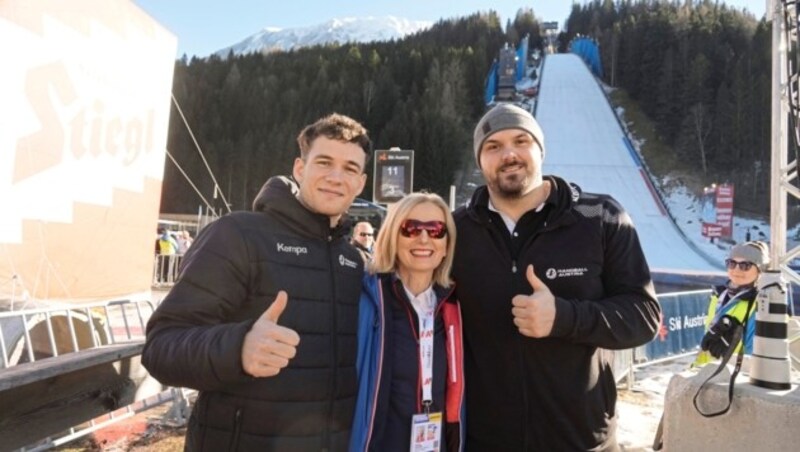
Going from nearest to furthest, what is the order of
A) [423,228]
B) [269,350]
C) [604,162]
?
1. [269,350]
2. [423,228]
3. [604,162]

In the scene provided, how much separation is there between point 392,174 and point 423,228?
6.86m

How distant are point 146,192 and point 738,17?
73.7m

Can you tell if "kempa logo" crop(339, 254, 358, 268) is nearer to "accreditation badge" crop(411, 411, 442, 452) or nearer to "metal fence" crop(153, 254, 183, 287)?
"accreditation badge" crop(411, 411, 442, 452)

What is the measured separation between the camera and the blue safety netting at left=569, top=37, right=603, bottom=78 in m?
61.3

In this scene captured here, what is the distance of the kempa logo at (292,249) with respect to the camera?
1756mm

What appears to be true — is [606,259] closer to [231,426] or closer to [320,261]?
[320,261]

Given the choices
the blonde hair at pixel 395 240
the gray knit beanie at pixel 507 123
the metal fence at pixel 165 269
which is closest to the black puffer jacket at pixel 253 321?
the blonde hair at pixel 395 240

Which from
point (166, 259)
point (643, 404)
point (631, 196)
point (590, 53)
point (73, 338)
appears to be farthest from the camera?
point (590, 53)

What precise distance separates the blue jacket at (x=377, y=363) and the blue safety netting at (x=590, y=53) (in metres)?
64.7

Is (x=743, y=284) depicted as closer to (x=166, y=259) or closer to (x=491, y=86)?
(x=166, y=259)

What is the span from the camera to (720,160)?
42.8 metres

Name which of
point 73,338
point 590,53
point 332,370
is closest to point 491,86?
point 590,53

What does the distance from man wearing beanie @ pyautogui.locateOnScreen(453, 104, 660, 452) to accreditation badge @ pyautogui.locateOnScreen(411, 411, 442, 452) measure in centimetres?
16

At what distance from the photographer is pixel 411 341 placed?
1858 millimetres
